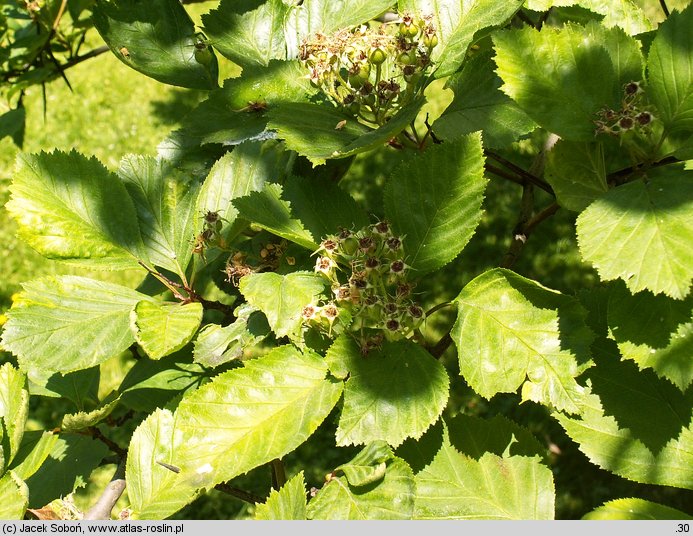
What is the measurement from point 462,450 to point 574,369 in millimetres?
320

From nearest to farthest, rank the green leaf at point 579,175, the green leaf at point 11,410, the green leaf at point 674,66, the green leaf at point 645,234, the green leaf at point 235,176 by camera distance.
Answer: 1. the green leaf at point 645,234
2. the green leaf at point 674,66
3. the green leaf at point 579,175
4. the green leaf at point 11,410
5. the green leaf at point 235,176

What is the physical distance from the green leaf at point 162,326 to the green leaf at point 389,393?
10.6 inches

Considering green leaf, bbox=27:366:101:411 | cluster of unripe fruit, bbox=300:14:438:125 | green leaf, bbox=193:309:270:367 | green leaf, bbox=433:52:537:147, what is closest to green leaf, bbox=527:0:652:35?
green leaf, bbox=433:52:537:147

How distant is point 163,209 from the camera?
1.49 metres

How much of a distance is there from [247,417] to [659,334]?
651mm

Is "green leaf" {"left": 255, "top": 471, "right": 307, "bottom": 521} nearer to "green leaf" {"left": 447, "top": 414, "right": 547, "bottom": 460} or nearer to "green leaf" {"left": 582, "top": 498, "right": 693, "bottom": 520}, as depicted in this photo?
"green leaf" {"left": 447, "top": 414, "right": 547, "bottom": 460}

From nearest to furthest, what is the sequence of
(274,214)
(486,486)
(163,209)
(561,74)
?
1. (561,74)
2. (274,214)
3. (486,486)
4. (163,209)

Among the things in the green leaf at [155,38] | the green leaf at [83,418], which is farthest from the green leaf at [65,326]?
the green leaf at [155,38]

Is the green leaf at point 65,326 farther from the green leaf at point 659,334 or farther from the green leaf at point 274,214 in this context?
the green leaf at point 659,334

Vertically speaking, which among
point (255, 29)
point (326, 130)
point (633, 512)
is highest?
point (255, 29)

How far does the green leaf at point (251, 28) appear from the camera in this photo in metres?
1.51

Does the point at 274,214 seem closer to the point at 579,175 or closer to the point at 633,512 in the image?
the point at 579,175

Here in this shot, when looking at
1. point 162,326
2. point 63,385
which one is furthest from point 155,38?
point 63,385

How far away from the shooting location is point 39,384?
1.63m
